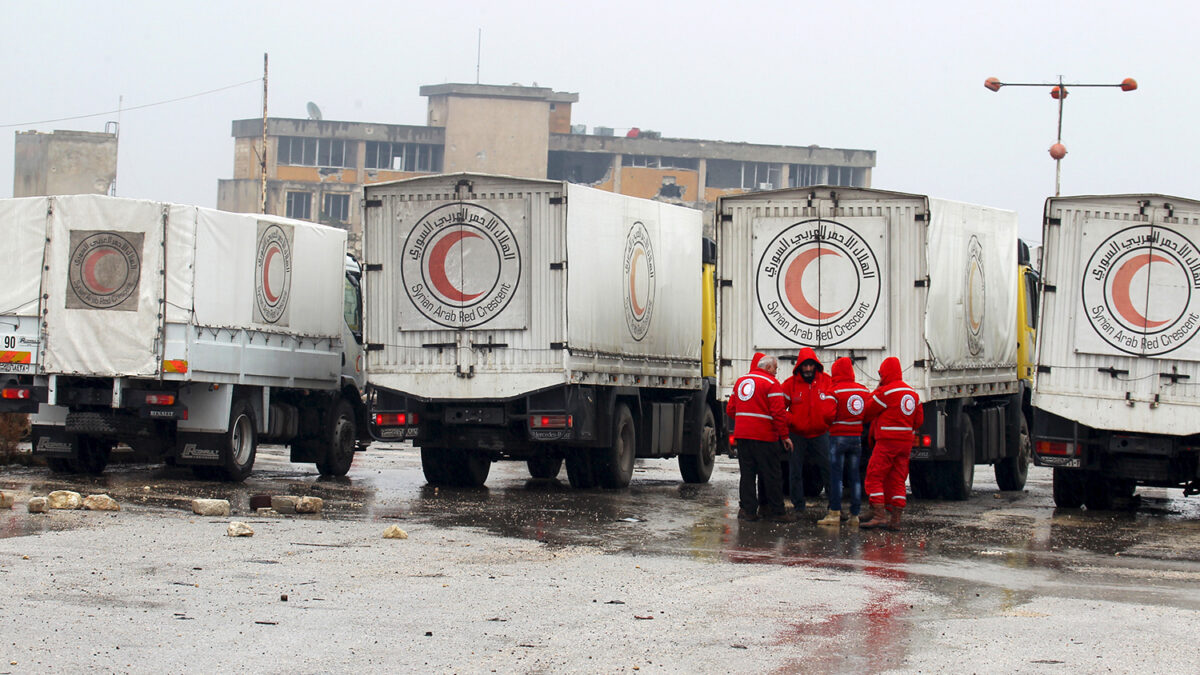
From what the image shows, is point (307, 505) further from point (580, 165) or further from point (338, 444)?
point (580, 165)

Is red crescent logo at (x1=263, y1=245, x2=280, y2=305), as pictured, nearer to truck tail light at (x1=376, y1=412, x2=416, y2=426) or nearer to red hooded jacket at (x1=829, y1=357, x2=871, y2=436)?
truck tail light at (x1=376, y1=412, x2=416, y2=426)

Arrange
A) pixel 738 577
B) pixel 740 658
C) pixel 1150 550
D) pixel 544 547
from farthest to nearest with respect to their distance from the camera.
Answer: pixel 1150 550 < pixel 544 547 < pixel 738 577 < pixel 740 658

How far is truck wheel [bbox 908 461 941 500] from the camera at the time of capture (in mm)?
18688

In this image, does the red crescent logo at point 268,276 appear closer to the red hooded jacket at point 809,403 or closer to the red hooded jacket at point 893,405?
the red hooded jacket at point 809,403

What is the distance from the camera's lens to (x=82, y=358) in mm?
17453

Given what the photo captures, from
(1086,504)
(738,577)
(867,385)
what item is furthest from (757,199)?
(738,577)

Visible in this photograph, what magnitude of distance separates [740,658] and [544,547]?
4.86m

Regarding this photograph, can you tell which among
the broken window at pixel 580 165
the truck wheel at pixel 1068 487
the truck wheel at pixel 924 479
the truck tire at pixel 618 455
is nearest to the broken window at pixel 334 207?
the broken window at pixel 580 165

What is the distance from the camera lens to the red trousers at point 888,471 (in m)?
15.0

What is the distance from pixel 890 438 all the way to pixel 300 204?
74.1 meters

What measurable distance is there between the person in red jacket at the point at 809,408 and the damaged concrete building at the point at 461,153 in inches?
2664

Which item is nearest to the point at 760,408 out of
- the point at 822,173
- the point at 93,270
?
the point at 93,270

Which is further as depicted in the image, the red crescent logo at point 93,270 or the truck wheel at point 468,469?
the truck wheel at point 468,469

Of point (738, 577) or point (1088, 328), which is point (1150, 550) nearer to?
point (1088, 328)
